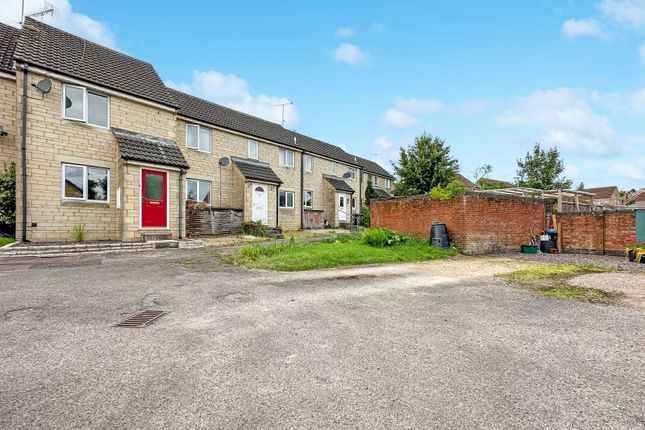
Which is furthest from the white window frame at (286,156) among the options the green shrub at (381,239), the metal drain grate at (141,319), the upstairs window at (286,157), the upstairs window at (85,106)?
the metal drain grate at (141,319)

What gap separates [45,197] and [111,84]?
536 cm

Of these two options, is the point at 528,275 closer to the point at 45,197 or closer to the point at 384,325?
the point at 384,325

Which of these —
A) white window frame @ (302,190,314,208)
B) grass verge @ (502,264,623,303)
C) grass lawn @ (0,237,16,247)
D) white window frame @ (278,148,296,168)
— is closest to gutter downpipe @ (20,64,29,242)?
grass lawn @ (0,237,16,247)

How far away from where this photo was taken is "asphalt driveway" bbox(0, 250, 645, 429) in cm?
245

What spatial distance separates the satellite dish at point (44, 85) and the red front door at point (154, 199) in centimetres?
418

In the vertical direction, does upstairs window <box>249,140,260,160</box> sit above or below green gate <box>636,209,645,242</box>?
above

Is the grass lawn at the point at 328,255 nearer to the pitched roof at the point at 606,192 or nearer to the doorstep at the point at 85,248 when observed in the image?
the doorstep at the point at 85,248

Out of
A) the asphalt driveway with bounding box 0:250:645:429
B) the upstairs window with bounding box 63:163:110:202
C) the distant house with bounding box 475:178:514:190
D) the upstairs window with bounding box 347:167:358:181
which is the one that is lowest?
the asphalt driveway with bounding box 0:250:645:429

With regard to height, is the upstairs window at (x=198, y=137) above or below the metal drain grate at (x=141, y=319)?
above

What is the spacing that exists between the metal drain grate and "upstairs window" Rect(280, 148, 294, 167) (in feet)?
69.0

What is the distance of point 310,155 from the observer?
2809 cm

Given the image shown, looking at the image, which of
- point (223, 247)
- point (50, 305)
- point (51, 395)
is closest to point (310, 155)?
point (223, 247)

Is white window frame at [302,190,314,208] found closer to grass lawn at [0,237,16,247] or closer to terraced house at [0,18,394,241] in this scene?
terraced house at [0,18,394,241]

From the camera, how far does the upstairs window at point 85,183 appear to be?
12.9 m
